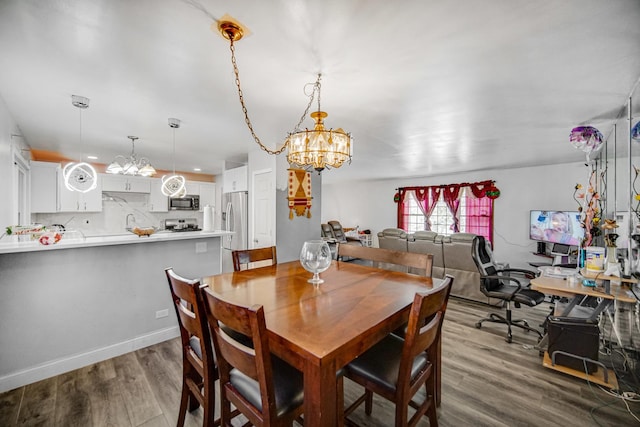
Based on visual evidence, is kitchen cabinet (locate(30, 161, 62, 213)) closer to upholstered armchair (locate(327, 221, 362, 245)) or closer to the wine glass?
the wine glass

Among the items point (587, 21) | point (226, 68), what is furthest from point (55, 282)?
point (587, 21)

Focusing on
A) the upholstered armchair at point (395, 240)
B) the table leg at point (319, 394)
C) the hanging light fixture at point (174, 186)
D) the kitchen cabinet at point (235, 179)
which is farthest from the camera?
the kitchen cabinet at point (235, 179)

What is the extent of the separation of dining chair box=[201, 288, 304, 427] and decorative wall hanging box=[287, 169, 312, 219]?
2.84m

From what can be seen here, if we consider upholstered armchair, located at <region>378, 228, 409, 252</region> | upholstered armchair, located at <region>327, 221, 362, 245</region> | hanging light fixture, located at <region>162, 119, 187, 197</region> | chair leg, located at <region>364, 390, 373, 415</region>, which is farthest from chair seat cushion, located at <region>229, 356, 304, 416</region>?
upholstered armchair, located at <region>327, 221, 362, 245</region>

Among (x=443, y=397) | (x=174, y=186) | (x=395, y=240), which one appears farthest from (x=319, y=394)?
(x=395, y=240)

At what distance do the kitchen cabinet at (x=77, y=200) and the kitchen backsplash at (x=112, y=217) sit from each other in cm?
35

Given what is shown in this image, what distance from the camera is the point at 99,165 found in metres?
5.57

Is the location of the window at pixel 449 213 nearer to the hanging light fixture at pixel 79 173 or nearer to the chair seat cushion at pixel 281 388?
the chair seat cushion at pixel 281 388

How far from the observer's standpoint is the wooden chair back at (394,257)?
5.88 ft

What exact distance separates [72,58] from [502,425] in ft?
11.7

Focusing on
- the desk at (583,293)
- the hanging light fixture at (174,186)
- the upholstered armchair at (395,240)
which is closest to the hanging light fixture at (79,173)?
the hanging light fixture at (174,186)

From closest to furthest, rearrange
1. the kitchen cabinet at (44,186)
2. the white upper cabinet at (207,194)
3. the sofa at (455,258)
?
1. the sofa at (455,258)
2. the kitchen cabinet at (44,186)
3. the white upper cabinet at (207,194)

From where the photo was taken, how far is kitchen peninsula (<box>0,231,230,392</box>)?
196 cm

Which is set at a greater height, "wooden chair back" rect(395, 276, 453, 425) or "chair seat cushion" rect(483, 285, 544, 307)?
"wooden chair back" rect(395, 276, 453, 425)
